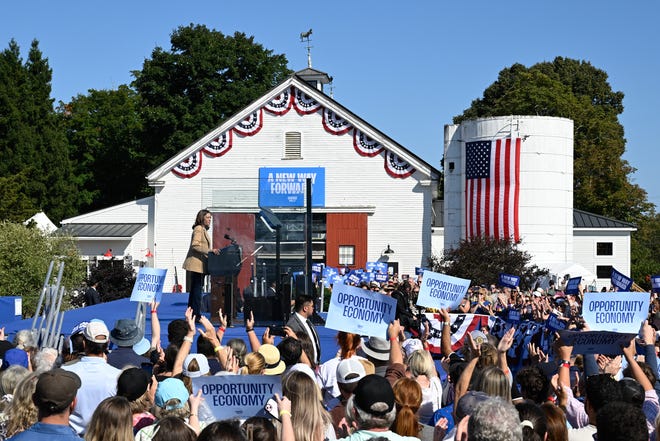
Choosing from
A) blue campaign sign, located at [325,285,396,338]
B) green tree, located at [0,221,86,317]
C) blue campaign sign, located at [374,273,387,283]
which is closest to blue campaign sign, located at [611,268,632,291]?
blue campaign sign, located at [325,285,396,338]

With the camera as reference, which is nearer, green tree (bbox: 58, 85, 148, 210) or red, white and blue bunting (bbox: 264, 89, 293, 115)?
red, white and blue bunting (bbox: 264, 89, 293, 115)

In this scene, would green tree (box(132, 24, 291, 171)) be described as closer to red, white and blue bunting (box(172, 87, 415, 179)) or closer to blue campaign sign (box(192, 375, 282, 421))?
red, white and blue bunting (box(172, 87, 415, 179))

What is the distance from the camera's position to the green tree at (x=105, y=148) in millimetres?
67875

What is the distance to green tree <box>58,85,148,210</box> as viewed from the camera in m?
67.9

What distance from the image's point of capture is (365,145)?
51.2 m

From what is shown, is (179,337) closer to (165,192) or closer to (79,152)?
(165,192)

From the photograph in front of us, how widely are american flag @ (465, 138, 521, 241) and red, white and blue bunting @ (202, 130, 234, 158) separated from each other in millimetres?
12528

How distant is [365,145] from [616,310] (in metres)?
41.4

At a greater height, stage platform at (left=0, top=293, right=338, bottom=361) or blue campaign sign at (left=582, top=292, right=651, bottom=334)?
blue campaign sign at (left=582, top=292, right=651, bottom=334)

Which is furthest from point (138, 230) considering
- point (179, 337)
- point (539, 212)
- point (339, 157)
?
point (179, 337)

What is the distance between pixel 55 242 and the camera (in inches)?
1248

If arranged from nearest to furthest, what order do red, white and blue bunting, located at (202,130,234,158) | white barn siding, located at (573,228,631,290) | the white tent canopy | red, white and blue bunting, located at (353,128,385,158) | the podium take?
the podium < the white tent canopy < red, white and blue bunting, located at (353,128,385,158) < red, white and blue bunting, located at (202,130,234,158) < white barn siding, located at (573,228,631,290)

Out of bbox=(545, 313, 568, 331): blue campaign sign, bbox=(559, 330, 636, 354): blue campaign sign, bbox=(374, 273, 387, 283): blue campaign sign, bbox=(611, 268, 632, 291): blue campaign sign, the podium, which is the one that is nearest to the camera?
bbox=(559, 330, 636, 354): blue campaign sign

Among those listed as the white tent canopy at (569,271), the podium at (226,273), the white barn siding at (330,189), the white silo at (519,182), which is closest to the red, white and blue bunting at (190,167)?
the white barn siding at (330,189)
